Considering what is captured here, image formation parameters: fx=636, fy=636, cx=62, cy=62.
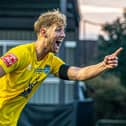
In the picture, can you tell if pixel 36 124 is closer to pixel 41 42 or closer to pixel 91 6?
pixel 41 42

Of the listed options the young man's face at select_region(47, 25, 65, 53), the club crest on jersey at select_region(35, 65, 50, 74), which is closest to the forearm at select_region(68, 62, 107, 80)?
the club crest on jersey at select_region(35, 65, 50, 74)

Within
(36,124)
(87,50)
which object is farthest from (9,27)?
(87,50)

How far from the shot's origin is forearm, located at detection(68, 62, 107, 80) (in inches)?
219

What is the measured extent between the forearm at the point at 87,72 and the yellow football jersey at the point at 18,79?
294 millimetres

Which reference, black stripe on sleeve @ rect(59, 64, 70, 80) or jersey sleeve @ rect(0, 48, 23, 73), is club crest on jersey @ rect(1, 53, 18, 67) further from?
black stripe on sleeve @ rect(59, 64, 70, 80)

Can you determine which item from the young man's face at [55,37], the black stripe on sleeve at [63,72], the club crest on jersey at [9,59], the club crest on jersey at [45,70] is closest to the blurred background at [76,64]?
the black stripe on sleeve at [63,72]

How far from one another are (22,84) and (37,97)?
9.83 metres

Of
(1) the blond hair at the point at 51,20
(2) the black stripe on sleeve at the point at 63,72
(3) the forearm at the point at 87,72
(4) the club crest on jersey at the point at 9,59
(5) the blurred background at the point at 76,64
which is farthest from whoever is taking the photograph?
(5) the blurred background at the point at 76,64

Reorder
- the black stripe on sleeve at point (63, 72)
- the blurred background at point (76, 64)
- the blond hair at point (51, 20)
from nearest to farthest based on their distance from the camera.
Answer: the blond hair at point (51, 20) → the black stripe on sleeve at point (63, 72) → the blurred background at point (76, 64)

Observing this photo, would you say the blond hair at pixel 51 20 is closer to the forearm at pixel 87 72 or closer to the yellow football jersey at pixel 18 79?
the yellow football jersey at pixel 18 79

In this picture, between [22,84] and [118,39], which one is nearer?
[22,84]

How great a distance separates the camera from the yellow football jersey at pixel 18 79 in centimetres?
549

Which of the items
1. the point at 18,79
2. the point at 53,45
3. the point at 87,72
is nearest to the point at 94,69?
the point at 87,72

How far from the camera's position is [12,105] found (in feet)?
18.7
